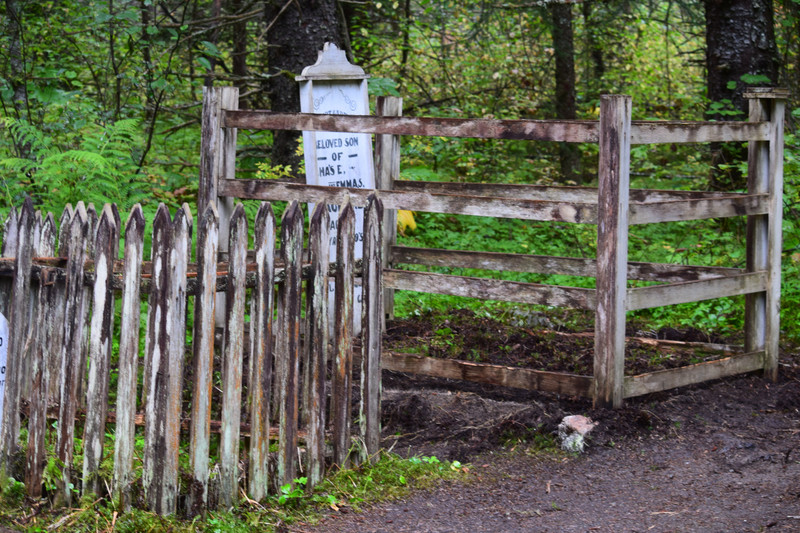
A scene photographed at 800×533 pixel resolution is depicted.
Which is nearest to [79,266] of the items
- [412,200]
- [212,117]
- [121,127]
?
[412,200]

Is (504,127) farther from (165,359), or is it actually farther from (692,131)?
(165,359)

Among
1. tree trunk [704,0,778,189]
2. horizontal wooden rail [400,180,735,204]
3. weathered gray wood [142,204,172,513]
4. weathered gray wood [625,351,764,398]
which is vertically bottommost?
weathered gray wood [625,351,764,398]

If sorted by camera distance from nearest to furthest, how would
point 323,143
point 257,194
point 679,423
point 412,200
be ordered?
point 679,423
point 412,200
point 257,194
point 323,143

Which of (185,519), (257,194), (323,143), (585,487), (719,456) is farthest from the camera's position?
(323,143)

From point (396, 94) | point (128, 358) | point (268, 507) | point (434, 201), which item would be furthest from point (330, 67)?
point (268, 507)

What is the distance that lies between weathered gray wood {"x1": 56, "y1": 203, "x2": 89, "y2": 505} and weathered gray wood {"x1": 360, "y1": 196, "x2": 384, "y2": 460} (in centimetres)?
133

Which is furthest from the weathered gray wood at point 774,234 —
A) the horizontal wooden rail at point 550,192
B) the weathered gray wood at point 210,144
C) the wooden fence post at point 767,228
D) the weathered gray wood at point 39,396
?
the weathered gray wood at point 39,396

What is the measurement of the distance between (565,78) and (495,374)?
8752mm

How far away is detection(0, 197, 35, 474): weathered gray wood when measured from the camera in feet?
12.2

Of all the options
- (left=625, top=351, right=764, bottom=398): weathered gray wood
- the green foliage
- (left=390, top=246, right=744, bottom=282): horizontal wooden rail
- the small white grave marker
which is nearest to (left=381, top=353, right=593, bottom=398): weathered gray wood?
(left=625, top=351, right=764, bottom=398): weathered gray wood

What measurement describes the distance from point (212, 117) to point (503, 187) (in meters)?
2.50

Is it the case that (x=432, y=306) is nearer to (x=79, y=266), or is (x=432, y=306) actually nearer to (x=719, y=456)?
(x=719, y=456)

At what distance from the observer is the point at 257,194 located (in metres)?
6.13

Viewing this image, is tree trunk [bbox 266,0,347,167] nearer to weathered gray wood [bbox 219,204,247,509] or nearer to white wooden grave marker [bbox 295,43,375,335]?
white wooden grave marker [bbox 295,43,375,335]
